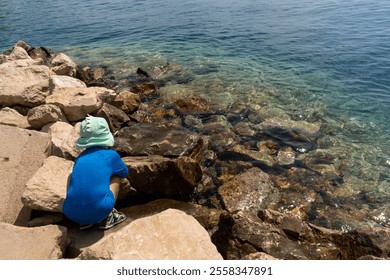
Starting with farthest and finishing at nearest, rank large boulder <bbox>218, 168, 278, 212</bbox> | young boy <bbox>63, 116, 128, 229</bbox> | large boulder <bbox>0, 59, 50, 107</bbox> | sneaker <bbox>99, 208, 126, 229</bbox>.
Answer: large boulder <bbox>0, 59, 50, 107</bbox>, large boulder <bbox>218, 168, 278, 212</bbox>, sneaker <bbox>99, 208, 126, 229</bbox>, young boy <bbox>63, 116, 128, 229</bbox>

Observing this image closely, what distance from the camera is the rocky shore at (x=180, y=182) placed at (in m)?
4.96

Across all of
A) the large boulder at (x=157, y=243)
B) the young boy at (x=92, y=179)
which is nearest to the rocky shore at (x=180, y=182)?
the large boulder at (x=157, y=243)

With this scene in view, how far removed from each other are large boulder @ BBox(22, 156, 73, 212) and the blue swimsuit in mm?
486

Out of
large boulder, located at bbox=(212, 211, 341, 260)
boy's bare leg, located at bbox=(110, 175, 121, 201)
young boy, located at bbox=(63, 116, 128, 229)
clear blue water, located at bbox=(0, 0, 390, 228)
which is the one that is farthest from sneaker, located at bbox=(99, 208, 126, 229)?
clear blue water, located at bbox=(0, 0, 390, 228)

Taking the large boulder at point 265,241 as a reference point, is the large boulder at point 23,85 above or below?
above

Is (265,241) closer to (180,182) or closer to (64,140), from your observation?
(180,182)

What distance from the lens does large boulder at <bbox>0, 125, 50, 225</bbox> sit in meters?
5.93

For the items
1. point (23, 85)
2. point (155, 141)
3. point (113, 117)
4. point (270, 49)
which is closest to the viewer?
point (155, 141)

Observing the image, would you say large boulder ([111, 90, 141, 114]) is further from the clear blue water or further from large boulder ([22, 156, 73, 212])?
large boulder ([22, 156, 73, 212])

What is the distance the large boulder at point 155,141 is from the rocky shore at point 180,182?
0.03m

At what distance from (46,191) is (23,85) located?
21.9 feet

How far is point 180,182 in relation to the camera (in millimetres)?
7305

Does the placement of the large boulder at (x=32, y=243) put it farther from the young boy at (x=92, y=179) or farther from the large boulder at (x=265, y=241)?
the large boulder at (x=265, y=241)

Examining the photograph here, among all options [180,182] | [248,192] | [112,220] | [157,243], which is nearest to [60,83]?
[180,182]
